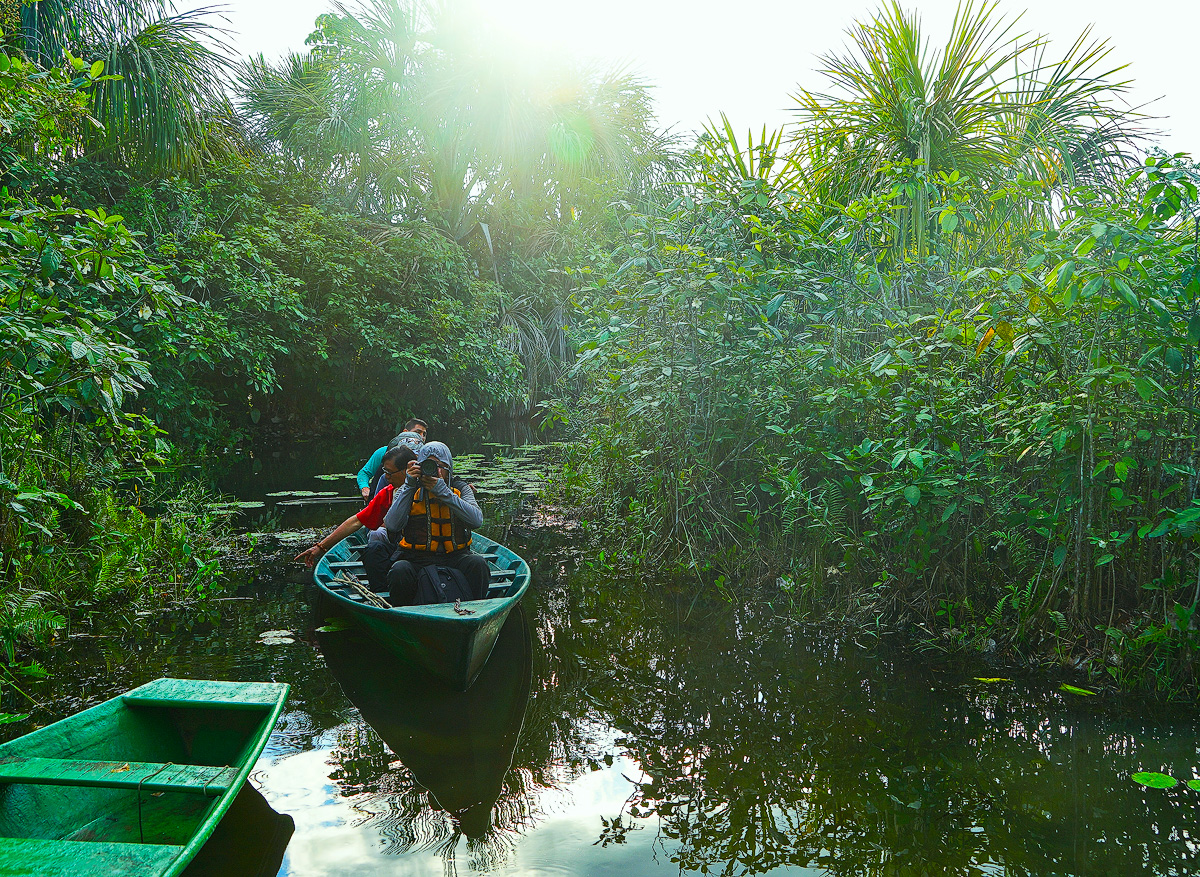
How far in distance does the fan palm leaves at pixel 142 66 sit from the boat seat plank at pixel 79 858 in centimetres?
727

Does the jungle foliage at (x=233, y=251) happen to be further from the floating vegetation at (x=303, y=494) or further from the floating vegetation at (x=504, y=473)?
the floating vegetation at (x=504, y=473)

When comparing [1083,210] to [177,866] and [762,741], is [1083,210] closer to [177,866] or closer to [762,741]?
[762,741]

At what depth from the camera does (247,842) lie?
2615 mm

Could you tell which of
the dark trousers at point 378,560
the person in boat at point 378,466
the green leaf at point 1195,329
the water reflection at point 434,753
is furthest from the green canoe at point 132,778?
the green leaf at point 1195,329

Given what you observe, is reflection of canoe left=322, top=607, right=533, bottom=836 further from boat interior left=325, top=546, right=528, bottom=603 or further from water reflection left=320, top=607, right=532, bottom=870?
boat interior left=325, top=546, right=528, bottom=603

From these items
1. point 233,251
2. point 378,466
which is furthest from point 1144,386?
point 233,251

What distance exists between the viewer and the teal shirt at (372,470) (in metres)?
6.50

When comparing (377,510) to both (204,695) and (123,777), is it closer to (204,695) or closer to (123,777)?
(204,695)

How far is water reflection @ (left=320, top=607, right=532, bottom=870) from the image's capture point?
2688 mm

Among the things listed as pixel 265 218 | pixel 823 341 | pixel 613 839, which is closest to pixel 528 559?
pixel 823 341

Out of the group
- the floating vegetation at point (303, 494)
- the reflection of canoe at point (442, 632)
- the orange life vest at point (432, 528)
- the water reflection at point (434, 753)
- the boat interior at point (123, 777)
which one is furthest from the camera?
the floating vegetation at point (303, 494)

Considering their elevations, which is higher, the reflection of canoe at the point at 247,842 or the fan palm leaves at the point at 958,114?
the fan palm leaves at the point at 958,114

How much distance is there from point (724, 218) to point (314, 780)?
4.14 meters

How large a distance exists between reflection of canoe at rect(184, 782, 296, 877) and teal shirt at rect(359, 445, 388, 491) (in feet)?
12.5
